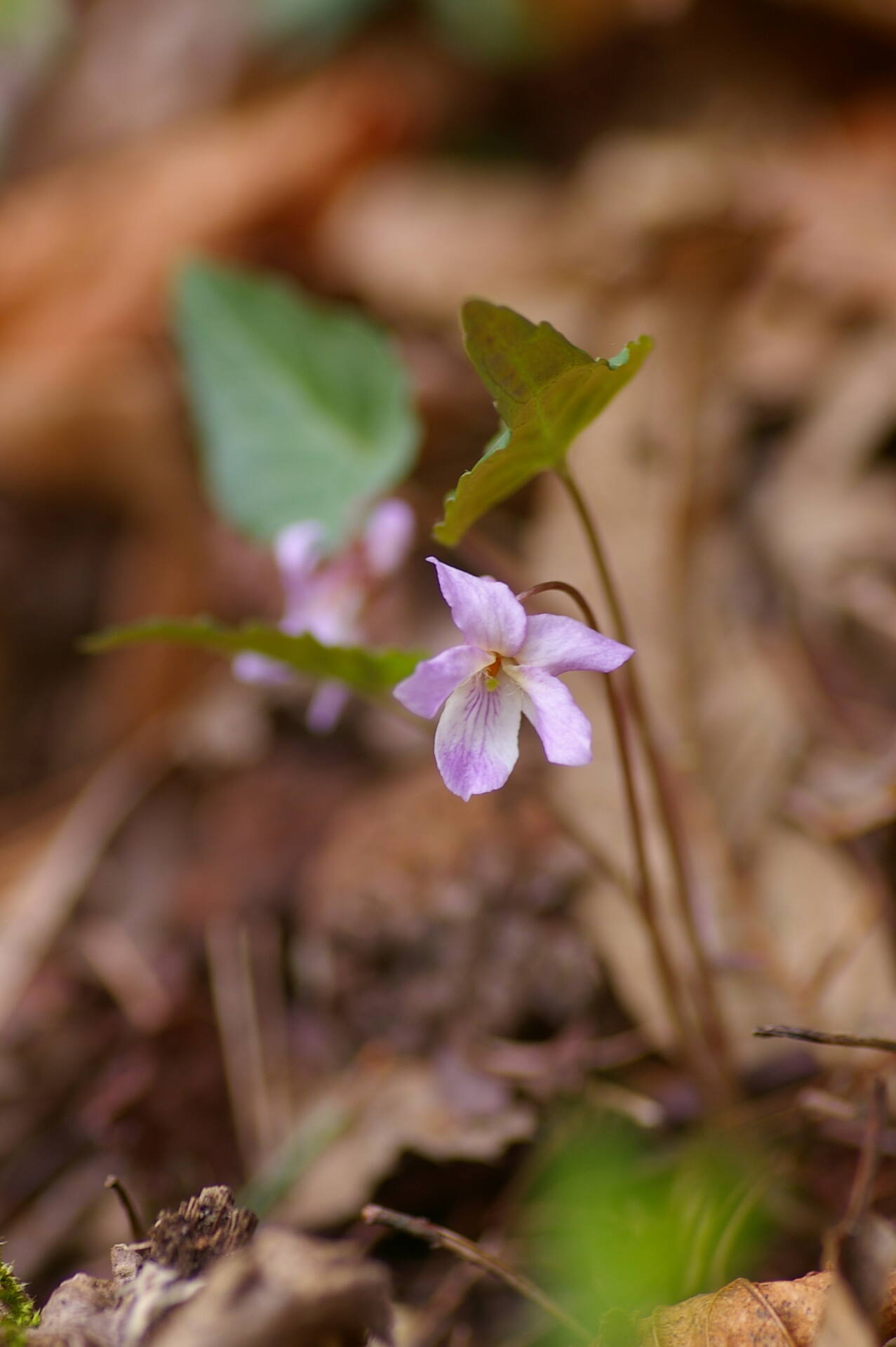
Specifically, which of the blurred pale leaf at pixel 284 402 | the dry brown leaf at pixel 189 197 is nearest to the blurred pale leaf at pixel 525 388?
the blurred pale leaf at pixel 284 402

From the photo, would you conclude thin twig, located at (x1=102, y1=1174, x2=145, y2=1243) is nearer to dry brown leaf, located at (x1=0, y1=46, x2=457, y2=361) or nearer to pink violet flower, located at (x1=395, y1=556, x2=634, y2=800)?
pink violet flower, located at (x1=395, y1=556, x2=634, y2=800)

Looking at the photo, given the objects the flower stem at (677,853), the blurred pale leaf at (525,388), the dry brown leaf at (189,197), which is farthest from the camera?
the dry brown leaf at (189,197)

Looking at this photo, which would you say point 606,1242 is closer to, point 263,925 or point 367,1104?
point 367,1104

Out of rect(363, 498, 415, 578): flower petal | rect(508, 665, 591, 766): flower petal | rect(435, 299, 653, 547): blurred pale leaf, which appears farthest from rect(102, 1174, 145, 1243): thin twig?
rect(363, 498, 415, 578): flower petal

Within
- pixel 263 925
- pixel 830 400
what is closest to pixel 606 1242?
pixel 263 925

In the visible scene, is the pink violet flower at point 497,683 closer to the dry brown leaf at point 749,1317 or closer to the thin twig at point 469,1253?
the thin twig at point 469,1253

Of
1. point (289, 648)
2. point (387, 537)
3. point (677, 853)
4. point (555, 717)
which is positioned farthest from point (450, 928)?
point (555, 717)

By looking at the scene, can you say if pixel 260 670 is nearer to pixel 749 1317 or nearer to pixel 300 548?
pixel 300 548
